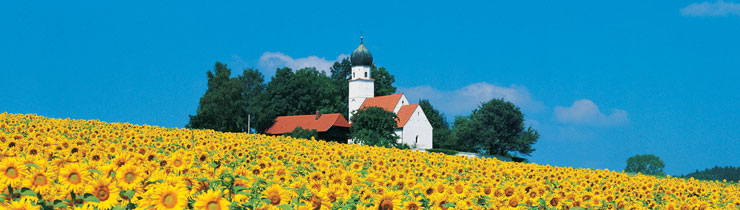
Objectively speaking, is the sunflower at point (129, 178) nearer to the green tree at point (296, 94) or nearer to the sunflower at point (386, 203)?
the sunflower at point (386, 203)

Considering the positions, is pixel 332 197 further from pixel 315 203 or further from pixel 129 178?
pixel 129 178

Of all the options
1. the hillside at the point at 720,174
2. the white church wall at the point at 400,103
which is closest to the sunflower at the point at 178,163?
the hillside at the point at 720,174

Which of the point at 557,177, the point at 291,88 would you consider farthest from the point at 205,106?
the point at 557,177

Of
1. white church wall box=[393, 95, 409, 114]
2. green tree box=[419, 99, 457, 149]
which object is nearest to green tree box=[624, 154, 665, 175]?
green tree box=[419, 99, 457, 149]

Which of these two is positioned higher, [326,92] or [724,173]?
[326,92]

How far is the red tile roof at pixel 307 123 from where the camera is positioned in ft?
233

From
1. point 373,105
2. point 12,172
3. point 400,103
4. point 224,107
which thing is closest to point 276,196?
point 12,172

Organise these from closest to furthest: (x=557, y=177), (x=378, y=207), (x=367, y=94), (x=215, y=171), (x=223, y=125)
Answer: (x=378, y=207)
(x=215, y=171)
(x=557, y=177)
(x=223, y=125)
(x=367, y=94)

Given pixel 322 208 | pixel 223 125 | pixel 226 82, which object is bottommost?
pixel 322 208

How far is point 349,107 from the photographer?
82.2 metres

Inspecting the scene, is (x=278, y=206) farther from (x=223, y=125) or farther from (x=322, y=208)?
(x=223, y=125)

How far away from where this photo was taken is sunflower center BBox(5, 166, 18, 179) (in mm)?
5215

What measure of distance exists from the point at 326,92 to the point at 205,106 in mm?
19177

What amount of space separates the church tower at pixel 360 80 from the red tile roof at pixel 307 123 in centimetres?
742
